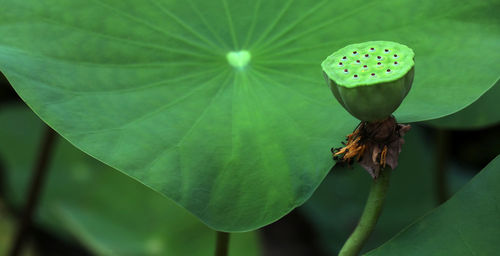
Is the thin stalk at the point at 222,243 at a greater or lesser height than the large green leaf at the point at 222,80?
lesser

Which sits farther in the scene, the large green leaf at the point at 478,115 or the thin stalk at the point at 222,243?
the large green leaf at the point at 478,115

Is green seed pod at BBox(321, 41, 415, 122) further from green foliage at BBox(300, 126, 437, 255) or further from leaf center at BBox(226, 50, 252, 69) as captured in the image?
green foliage at BBox(300, 126, 437, 255)

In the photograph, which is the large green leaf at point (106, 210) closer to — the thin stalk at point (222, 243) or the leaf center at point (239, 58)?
the thin stalk at point (222, 243)

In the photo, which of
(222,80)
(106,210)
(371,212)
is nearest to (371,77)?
(371,212)

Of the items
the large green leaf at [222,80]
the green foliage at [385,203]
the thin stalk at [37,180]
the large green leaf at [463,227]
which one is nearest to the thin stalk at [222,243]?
the large green leaf at [222,80]

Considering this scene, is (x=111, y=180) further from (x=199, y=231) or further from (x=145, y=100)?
(x=145, y=100)

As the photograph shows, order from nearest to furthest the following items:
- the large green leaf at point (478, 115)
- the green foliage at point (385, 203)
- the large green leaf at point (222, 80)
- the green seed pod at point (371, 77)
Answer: the green seed pod at point (371, 77), the large green leaf at point (222, 80), the large green leaf at point (478, 115), the green foliage at point (385, 203)

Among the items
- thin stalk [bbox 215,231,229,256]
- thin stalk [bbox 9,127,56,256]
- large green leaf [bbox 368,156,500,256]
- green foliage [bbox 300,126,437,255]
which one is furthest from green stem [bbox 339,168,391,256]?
green foliage [bbox 300,126,437,255]
